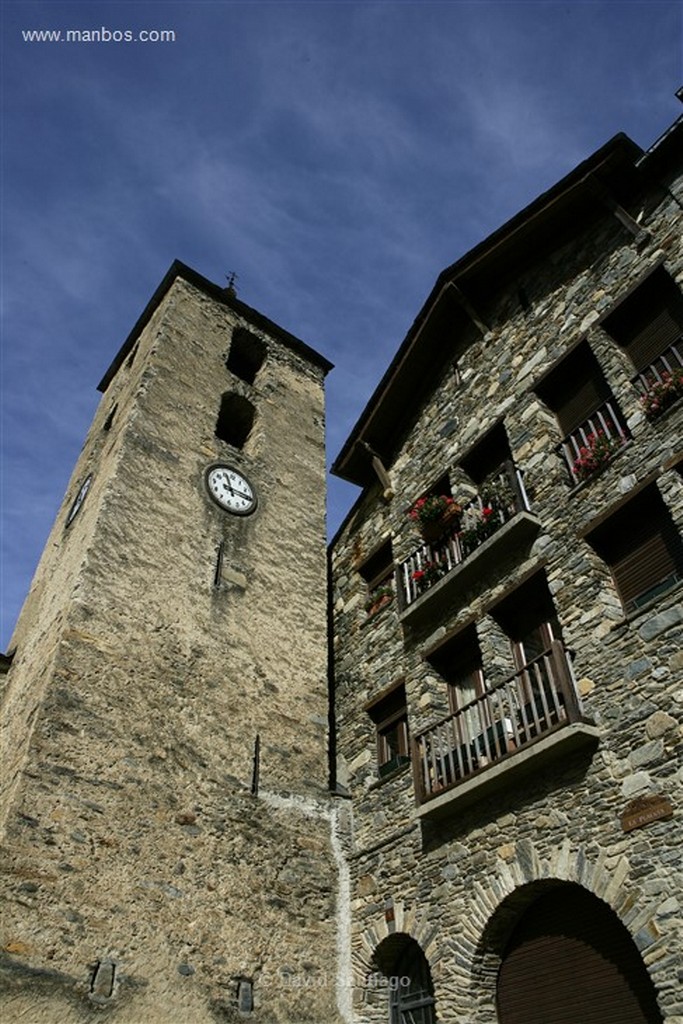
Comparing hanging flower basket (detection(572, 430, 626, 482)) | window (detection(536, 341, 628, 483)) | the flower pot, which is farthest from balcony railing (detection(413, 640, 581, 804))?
the flower pot

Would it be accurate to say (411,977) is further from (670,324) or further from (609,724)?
(670,324)

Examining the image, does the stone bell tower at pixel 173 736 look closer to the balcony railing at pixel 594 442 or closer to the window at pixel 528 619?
the window at pixel 528 619

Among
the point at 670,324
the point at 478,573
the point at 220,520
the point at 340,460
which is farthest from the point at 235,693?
the point at 670,324

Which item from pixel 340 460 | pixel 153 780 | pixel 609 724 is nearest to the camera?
pixel 609 724

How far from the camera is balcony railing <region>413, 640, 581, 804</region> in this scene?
6.94 meters

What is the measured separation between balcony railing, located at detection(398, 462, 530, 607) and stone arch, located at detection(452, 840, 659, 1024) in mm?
3335

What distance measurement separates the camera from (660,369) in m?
8.00

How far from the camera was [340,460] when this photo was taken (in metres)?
13.6

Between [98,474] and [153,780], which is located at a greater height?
[98,474]

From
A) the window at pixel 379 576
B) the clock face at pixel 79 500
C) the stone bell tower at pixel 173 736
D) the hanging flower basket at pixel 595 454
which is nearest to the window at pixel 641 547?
the hanging flower basket at pixel 595 454

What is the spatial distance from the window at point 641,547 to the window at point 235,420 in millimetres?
7963

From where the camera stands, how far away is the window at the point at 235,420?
46.2 ft

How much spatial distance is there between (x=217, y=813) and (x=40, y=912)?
2313mm

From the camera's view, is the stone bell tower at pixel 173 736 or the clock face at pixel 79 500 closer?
the stone bell tower at pixel 173 736
